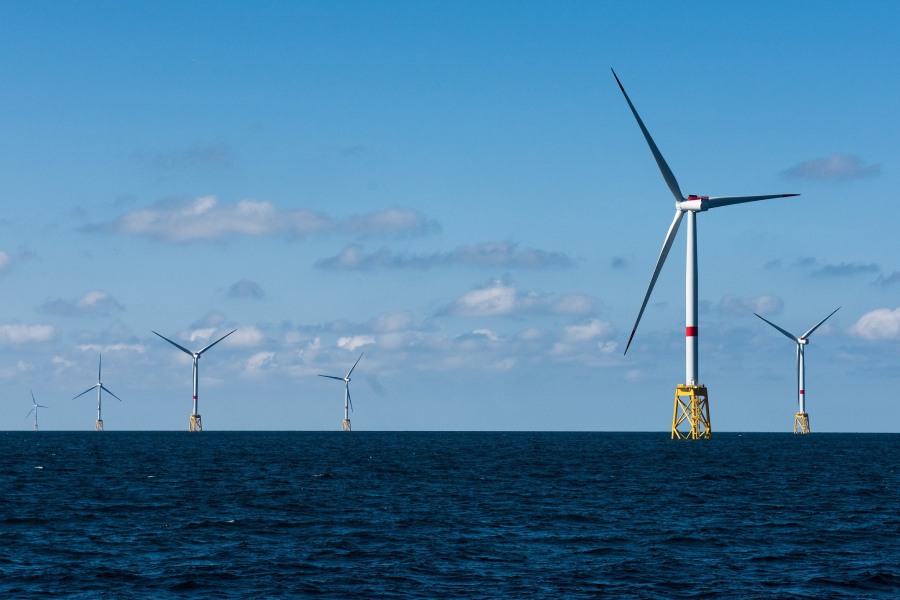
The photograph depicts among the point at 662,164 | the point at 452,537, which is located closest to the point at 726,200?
the point at 662,164

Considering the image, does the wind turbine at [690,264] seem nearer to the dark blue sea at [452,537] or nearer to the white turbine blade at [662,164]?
the white turbine blade at [662,164]

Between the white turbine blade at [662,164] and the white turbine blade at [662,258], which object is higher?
the white turbine blade at [662,164]

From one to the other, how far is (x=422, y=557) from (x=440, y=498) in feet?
93.2

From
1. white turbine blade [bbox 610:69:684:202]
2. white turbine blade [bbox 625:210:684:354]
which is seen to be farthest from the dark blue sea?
white turbine blade [bbox 610:69:684:202]

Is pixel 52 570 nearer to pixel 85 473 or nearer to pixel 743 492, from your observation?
pixel 743 492

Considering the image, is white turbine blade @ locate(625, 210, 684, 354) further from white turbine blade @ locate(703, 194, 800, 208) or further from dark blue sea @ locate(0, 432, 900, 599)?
dark blue sea @ locate(0, 432, 900, 599)

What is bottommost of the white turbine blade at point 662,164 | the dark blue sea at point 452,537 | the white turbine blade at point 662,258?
the dark blue sea at point 452,537

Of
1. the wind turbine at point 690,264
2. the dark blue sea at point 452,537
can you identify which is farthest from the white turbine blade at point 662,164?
the dark blue sea at point 452,537

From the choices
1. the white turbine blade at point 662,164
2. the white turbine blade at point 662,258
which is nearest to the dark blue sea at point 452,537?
the white turbine blade at point 662,258

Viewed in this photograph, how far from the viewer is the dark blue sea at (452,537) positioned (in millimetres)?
38688

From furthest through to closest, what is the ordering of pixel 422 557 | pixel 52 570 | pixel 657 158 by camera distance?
pixel 657 158, pixel 422 557, pixel 52 570

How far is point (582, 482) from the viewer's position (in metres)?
→ 89.6

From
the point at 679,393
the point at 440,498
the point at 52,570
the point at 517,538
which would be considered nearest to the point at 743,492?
the point at 440,498

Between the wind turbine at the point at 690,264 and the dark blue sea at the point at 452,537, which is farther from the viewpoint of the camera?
the wind turbine at the point at 690,264
